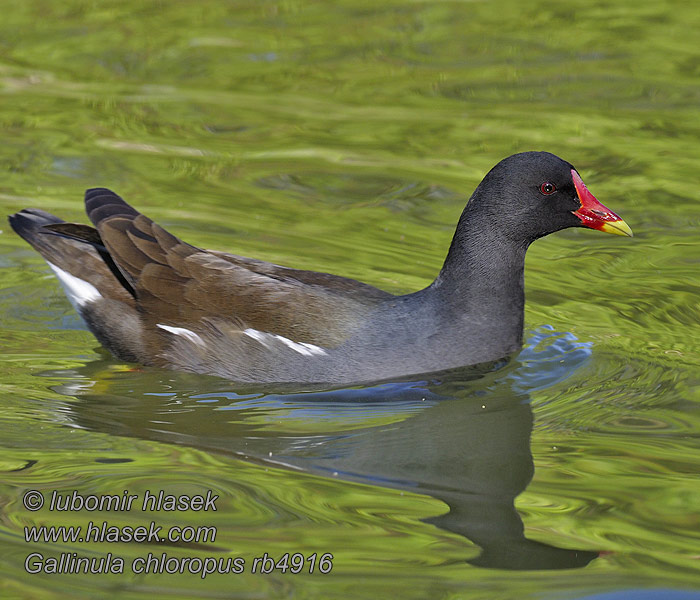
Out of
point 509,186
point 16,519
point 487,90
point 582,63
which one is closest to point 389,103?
point 487,90

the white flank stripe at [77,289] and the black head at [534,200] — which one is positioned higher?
the black head at [534,200]

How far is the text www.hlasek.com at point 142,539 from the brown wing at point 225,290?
1453mm

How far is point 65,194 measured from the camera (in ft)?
28.2

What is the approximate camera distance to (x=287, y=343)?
19.6ft

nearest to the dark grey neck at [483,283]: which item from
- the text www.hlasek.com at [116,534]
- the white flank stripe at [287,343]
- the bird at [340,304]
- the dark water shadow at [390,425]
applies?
the bird at [340,304]

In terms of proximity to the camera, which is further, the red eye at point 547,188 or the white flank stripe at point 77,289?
the white flank stripe at point 77,289

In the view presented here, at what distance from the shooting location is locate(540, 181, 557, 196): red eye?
609cm

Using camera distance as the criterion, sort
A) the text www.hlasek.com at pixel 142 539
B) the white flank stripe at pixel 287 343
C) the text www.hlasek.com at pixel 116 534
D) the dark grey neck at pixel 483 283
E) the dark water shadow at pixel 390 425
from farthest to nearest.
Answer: the dark grey neck at pixel 483 283
the white flank stripe at pixel 287 343
the dark water shadow at pixel 390 425
the text www.hlasek.com at pixel 116 534
the text www.hlasek.com at pixel 142 539

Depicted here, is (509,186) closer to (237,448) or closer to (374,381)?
(374,381)

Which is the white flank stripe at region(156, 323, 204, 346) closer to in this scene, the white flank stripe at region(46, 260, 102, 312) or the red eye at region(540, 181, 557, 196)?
the white flank stripe at region(46, 260, 102, 312)

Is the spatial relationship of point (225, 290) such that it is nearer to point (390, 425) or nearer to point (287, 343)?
point (287, 343)

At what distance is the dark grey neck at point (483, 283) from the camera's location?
19.9 feet

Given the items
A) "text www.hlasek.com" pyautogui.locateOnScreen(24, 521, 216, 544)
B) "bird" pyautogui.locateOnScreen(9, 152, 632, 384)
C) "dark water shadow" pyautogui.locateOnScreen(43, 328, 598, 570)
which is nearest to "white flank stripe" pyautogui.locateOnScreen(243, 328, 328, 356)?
"bird" pyautogui.locateOnScreen(9, 152, 632, 384)

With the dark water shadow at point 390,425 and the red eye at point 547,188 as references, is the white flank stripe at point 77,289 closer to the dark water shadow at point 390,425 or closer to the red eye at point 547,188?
the dark water shadow at point 390,425
